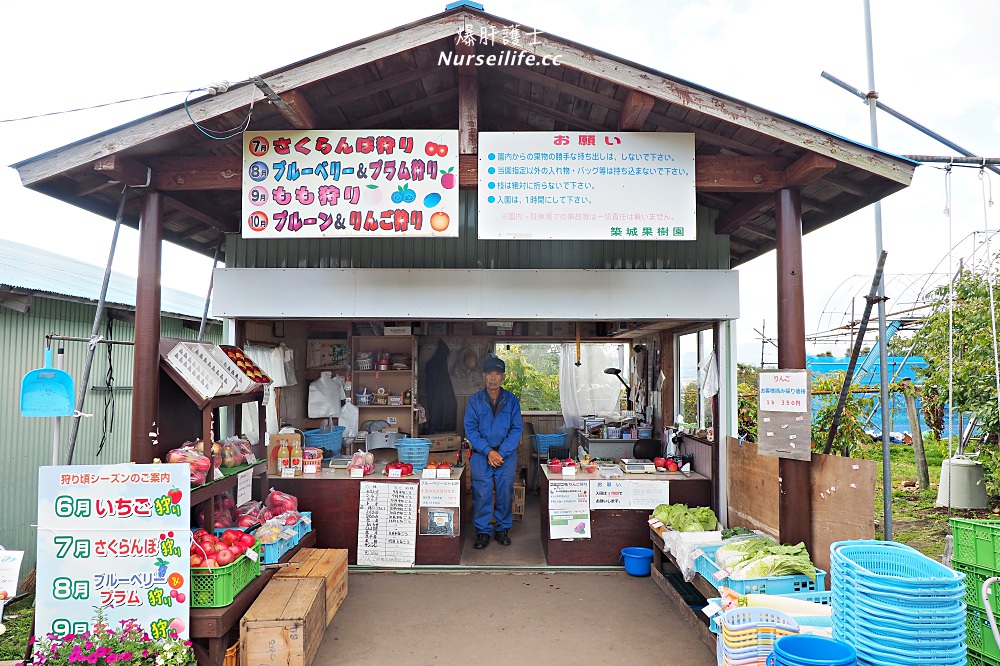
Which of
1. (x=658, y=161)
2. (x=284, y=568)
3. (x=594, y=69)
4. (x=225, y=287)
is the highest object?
(x=594, y=69)

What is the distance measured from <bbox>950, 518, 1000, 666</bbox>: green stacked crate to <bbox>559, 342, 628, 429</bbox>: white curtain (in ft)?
19.6

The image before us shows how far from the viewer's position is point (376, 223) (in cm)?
442

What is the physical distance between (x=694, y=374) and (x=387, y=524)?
3.77 meters

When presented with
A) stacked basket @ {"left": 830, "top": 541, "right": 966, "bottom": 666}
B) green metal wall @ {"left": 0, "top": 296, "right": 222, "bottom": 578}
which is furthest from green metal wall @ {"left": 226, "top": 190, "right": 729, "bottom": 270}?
stacked basket @ {"left": 830, "top": 541, "right": 966, "bottom": 666}

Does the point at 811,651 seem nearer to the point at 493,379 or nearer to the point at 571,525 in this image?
the point at 571,525

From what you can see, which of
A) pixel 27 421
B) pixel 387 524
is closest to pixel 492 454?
pixel 387 524

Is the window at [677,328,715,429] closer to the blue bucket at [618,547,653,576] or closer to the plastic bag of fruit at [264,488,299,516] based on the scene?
the blue bucket at [618,547,653,576]

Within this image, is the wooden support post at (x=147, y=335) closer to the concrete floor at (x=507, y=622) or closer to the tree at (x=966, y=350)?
the concrete floor at (x=507, y=622)

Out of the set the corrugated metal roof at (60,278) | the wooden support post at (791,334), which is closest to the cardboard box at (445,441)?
the corrugated metal roof at (60,278)

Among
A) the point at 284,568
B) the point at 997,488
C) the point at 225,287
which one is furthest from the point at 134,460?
the point at 997,488

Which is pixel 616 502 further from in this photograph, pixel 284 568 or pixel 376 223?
pixel 376 223

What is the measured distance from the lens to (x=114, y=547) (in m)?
3.61

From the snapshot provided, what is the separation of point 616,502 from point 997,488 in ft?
15.0

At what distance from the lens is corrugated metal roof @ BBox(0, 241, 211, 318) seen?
5.83 metres
